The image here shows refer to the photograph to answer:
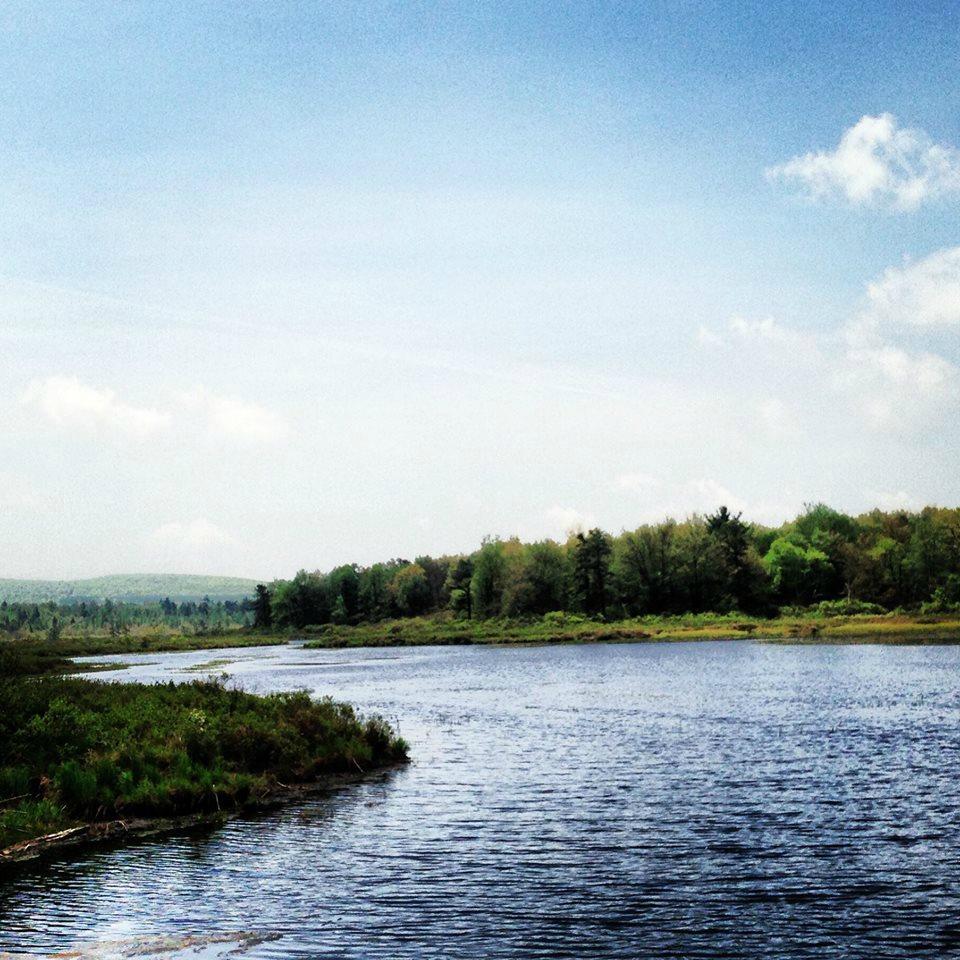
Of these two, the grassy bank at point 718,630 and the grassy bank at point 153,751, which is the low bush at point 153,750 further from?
the grassy bank at point 718,630

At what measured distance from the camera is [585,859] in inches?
980

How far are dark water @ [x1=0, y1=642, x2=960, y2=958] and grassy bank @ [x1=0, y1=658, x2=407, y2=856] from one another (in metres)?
2.61

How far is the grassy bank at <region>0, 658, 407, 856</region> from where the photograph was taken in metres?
29.7

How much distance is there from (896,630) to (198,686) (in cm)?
12226

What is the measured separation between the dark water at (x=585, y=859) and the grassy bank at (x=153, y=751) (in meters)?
2.61

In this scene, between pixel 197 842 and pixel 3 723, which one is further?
pixel 3 723

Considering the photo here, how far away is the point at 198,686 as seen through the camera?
4644 cm

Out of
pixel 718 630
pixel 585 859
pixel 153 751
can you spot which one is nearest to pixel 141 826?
pixel 153 751

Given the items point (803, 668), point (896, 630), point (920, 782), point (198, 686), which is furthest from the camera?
point (896, 630)

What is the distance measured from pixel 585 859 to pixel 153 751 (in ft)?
53.8

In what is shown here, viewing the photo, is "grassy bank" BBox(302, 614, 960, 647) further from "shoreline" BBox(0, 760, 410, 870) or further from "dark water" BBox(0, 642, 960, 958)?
"shoreline" BBox(0, 760, 410, 870)

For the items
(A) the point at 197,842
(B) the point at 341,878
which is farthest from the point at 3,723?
(B) the point at 341,878

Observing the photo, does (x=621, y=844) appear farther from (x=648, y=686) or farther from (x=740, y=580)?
(x=740, y=580)

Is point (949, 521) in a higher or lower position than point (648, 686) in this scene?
higher
